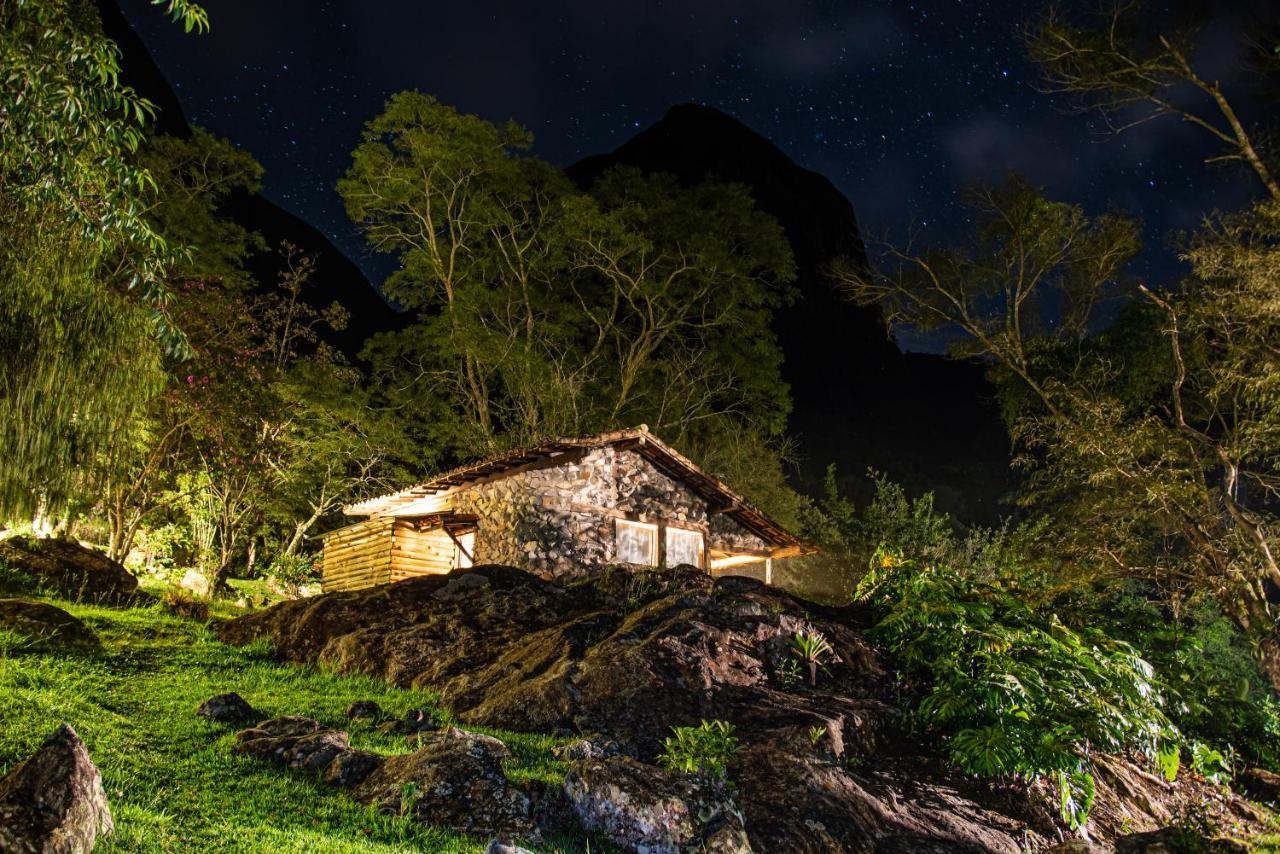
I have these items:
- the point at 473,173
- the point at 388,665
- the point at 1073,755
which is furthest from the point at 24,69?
the point at 473,173

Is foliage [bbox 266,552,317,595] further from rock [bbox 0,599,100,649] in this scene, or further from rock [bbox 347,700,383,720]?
rock [bbox 347,700,383,720]

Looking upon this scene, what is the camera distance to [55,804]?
13.6ft

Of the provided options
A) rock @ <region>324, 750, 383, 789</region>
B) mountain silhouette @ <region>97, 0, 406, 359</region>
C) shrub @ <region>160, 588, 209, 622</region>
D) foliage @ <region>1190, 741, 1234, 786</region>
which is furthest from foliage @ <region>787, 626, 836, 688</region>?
mountain silhouette @ <region>97, 0, 406, 359</region>

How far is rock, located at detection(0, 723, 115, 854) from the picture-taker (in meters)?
3.97

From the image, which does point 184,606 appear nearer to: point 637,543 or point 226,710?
point 226,710

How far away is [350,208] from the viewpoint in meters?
28.2

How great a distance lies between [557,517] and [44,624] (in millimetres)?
10240

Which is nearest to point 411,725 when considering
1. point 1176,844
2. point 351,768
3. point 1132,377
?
point 351,768

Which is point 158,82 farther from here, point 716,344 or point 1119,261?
point 1119,261

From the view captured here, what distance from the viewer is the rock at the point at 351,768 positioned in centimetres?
636

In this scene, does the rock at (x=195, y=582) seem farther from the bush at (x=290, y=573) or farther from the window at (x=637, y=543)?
the window at (x=637, y=543)

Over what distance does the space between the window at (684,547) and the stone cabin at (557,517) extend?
0.09 ft

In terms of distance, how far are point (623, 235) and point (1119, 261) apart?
14708mm

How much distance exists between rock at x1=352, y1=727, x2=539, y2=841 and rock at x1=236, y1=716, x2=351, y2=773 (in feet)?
1.83
